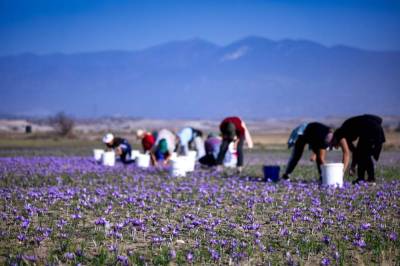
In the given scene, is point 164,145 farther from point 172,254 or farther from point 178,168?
point 172,254

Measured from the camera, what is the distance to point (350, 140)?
1641 centimetres

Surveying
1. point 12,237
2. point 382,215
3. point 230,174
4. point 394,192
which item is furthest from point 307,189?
point 12,237

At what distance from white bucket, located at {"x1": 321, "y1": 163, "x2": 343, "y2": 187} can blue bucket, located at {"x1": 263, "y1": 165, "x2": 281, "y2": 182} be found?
6.91ft

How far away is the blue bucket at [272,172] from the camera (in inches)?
690

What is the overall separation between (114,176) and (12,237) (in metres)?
9.70

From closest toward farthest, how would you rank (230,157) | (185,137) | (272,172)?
1. (272,172)
2. (230,157)
3. (185,137)

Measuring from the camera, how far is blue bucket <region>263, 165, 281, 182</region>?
57.5 ft

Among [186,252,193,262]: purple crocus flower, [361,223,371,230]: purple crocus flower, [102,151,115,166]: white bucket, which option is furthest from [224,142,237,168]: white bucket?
[186,252,193,262]: purple crocus flower

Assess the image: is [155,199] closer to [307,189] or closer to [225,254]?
[307,189]

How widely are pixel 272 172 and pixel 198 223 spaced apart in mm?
7626

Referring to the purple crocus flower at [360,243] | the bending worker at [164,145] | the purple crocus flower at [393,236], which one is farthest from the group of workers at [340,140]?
the purple crocus flower at [360,243]

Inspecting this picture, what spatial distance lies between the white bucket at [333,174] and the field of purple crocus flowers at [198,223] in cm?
38

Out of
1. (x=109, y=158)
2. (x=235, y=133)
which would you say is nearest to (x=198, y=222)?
(x=235, y=133)

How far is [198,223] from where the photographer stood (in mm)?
10320
